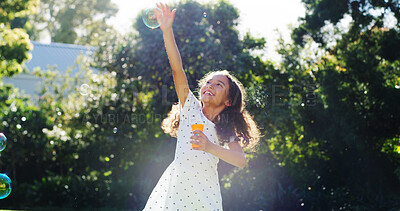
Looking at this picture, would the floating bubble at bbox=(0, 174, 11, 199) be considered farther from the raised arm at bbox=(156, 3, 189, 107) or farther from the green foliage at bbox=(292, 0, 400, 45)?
the green foliage at bbox=(292, 0, 400, 45)

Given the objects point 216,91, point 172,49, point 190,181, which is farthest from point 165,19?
point 190,181

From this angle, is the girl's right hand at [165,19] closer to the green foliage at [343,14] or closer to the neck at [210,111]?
the neck at [210,111]

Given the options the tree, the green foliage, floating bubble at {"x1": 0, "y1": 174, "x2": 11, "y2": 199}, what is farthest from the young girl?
the tree

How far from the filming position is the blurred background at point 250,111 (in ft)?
23.5

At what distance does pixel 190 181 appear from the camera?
2969 millimetres

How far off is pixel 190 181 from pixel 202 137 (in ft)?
1.62

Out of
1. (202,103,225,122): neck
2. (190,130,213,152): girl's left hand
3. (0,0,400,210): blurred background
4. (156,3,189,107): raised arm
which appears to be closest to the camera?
(190,130,213,152): girl's left hand

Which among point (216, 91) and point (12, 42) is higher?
point (12, 42)

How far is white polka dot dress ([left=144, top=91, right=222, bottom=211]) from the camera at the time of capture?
2902mm

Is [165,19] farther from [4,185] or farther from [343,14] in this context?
[343,14]

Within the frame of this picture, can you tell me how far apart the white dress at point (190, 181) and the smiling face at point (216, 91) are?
124 millimetres

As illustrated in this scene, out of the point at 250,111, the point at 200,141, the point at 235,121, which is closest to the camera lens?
the point at 200,141

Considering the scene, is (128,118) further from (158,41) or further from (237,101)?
(237,101)

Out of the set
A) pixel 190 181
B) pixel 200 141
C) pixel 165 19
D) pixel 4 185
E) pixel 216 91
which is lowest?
pixel 190 181
